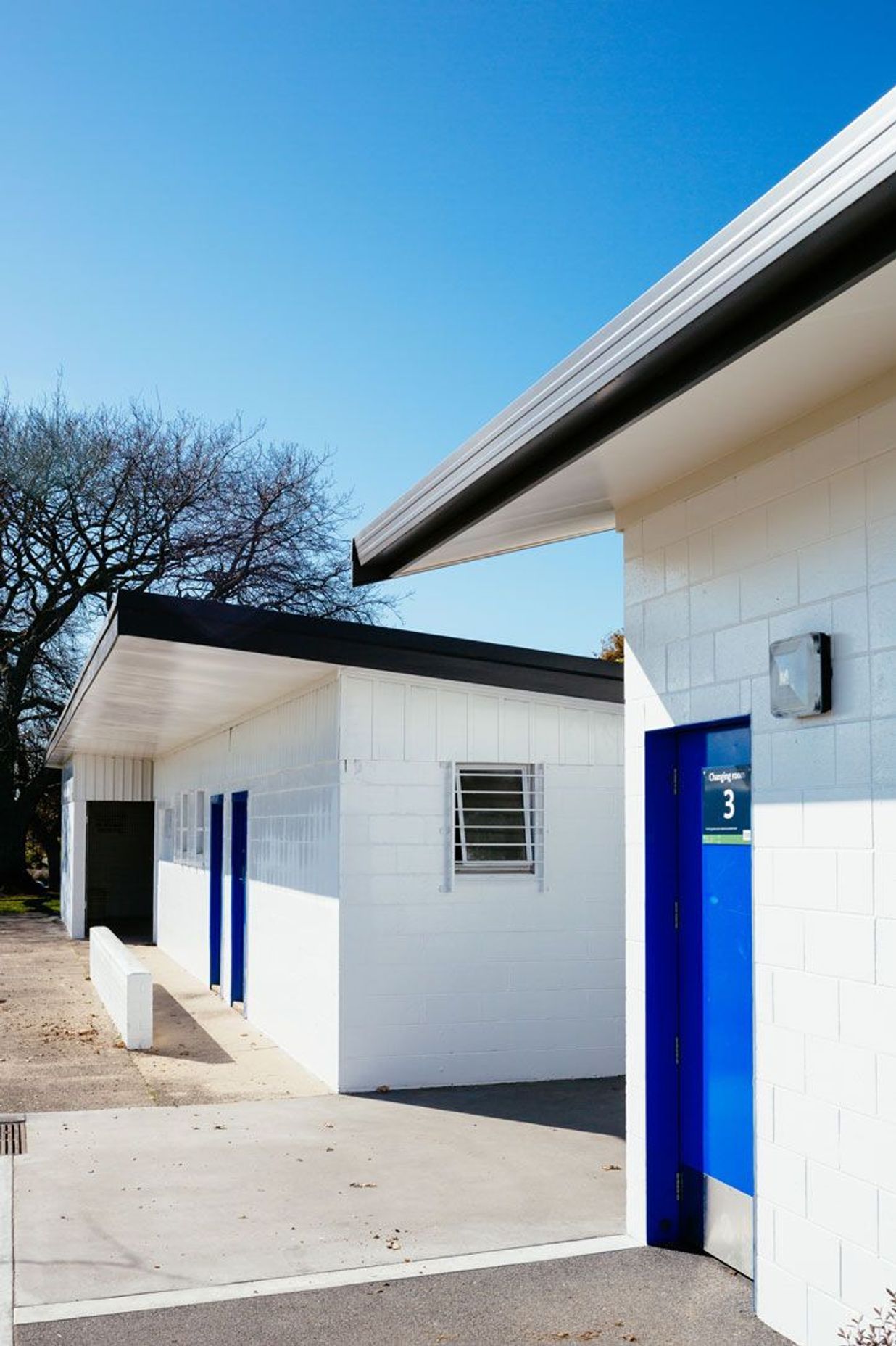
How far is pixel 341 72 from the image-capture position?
34.5 ft

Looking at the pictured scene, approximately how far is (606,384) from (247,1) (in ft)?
24.0

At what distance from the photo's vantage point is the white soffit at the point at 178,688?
9078 mm

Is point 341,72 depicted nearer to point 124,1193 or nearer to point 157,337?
point 124,1193

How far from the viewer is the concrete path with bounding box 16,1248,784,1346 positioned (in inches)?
183

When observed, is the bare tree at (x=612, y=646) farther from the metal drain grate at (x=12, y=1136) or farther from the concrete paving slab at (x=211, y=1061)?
the metal drain grate at (x=12, y=1136)

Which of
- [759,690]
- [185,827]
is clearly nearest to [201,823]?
[185,827]

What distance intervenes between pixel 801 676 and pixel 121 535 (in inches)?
1143

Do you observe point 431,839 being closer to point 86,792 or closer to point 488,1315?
point 488,1315

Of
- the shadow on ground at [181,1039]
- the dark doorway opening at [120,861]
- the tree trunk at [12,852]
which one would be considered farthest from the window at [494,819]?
the tree trunk at [12,852]

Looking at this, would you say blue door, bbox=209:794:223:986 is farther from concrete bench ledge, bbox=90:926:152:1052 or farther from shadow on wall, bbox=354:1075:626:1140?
shadow on wall, bbox=354:1075:626:1140

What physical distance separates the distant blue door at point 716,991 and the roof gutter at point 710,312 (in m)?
1.44

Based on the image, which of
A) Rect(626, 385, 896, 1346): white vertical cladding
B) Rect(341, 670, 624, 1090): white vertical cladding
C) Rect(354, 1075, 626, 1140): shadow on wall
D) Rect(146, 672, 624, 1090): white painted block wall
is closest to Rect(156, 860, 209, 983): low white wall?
Rect(146, 672, 624, 1090): white painted block wall

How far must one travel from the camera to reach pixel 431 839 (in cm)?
945

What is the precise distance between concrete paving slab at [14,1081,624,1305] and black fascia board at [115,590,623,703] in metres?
2.90
